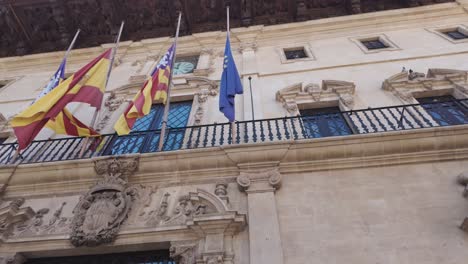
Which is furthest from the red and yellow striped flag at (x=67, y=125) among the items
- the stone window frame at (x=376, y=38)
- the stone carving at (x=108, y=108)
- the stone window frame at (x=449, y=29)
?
the stone window frame at (x=449, y=29)

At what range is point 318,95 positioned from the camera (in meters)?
8.94

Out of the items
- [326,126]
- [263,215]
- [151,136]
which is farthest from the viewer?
[151,136]

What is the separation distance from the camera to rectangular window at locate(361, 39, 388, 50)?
1152 centimetres

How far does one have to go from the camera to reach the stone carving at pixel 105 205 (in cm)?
515

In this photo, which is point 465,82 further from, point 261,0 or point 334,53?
point 261,0

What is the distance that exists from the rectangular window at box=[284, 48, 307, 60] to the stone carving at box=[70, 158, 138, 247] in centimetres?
779

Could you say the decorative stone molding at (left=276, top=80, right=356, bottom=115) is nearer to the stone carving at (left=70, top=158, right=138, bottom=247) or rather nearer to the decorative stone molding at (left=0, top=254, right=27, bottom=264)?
the stone carving at (left=70, top=158, right=138, bottom=247)

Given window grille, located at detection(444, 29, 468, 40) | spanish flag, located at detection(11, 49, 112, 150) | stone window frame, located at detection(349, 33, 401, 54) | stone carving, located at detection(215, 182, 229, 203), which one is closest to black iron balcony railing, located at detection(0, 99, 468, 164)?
spanish flag, located at detection(11, 49, 112, 150)

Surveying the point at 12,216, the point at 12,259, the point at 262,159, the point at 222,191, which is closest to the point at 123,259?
the point at 12,259

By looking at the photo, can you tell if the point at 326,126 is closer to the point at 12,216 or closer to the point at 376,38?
the point at 376,38

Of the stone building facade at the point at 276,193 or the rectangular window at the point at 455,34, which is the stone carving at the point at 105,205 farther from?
the rectangular window at the point at 455,34

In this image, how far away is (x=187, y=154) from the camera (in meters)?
6.07

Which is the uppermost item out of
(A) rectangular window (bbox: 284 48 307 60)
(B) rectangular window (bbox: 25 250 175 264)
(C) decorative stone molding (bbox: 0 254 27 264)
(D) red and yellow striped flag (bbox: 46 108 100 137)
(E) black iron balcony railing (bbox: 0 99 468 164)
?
(A) rectangular window (bbox: 284 48 307 60)

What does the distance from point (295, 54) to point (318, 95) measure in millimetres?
3661
